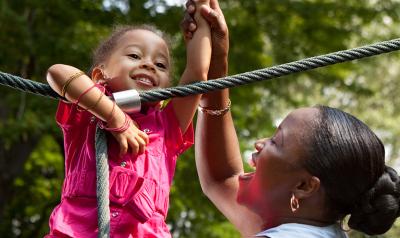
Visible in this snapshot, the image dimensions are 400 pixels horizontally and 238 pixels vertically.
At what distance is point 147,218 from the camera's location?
2051 millimetres

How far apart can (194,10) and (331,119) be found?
633 mm

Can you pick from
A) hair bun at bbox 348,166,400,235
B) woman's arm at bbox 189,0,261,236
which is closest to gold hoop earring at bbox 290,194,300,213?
hair bun at bbox 348,166,400,235

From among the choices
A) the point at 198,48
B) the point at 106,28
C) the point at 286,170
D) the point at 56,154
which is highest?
the point at 106,28

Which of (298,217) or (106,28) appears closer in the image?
(298,217)

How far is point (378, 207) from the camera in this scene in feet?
5.75

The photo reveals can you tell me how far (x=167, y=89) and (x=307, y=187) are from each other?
1.64 feet

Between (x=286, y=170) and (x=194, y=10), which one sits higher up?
(x=194, y=10)

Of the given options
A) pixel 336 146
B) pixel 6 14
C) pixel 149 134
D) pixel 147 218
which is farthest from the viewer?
pixel 6 14

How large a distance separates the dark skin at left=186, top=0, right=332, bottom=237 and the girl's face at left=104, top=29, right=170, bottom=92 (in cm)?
12

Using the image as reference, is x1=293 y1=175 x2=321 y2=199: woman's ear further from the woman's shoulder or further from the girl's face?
the girl's face

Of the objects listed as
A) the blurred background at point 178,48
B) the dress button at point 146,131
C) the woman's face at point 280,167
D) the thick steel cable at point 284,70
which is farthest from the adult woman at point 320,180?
the blurred background at point 178,48

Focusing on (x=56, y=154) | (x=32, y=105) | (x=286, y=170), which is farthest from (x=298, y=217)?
(x=56, y=154)

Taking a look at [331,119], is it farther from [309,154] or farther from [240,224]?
[240,224]

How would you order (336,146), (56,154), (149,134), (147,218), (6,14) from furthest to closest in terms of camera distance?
(56,154) < (6,14) < (149,134) < (147,218) < (336,146)
